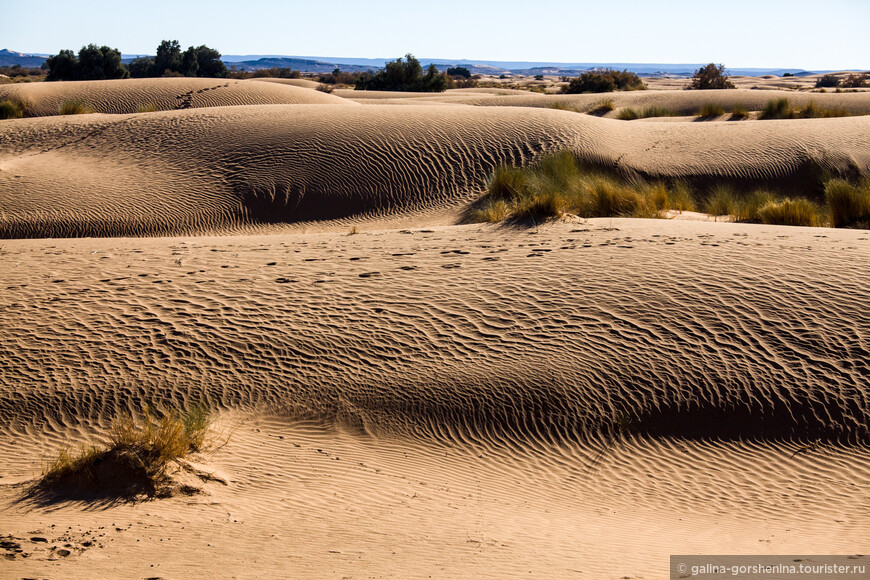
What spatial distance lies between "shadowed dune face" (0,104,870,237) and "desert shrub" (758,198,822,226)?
3780 millimetres

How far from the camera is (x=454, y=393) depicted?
6.29 m

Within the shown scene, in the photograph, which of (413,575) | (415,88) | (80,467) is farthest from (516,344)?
(415,88)

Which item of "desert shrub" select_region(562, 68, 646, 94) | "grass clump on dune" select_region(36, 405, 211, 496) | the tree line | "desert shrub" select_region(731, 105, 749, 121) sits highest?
the tree line

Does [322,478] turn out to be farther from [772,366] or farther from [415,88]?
[415,88]

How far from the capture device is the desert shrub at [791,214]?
11594 millimetres

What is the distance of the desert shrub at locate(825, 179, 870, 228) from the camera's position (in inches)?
454

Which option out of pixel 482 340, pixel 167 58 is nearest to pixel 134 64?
pixel 167 58

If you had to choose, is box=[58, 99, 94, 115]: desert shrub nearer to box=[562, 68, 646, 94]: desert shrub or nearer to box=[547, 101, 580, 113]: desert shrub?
box=[547, 101, 580, 113]: desert shrub

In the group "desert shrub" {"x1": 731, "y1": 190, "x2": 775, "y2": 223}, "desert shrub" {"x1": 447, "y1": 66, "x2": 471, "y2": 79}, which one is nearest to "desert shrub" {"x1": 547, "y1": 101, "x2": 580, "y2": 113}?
"desert shrub" {"x1": 731, "y1": 190, "x2": 775, "y2": 223}

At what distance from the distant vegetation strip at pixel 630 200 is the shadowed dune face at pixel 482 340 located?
7.18ft

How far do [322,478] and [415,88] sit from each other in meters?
39.5

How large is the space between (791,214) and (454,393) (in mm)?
7975

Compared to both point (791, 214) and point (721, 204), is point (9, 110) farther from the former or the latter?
point (791, 214)

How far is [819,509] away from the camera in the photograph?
4.94 meters
